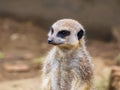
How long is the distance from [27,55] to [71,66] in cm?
354

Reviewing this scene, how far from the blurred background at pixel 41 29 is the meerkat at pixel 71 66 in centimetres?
243

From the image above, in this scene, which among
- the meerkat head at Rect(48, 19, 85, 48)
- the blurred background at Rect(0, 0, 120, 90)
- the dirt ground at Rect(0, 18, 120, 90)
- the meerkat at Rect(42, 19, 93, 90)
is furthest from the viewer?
the blurred background at Rect(0, 0, 120, 90)

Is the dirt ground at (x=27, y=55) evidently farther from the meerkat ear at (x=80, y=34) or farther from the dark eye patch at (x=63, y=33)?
the dark eye patch at (x=63, y=33)

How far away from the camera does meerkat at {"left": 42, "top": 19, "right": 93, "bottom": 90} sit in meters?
4.32

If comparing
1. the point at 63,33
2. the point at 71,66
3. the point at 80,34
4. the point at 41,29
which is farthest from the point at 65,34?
the point at 41,29

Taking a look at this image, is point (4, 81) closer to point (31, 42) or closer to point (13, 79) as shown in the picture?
point (13, 79)

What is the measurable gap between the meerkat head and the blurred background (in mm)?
2644

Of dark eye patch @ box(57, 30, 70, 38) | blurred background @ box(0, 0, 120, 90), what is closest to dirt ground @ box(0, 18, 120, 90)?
blurred background @ box(0, 0, 120, 90)

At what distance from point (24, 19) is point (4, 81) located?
2626 mm

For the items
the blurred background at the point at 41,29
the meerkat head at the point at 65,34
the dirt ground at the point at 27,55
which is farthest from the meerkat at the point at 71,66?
the blurred background at the point at 41,29

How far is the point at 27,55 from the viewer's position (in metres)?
7.89

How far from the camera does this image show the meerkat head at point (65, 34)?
4.11 metres

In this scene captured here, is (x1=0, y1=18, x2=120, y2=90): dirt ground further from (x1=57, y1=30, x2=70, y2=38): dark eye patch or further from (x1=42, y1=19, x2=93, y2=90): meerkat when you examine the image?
(x1=57, y1=30, x2=70, y2=38): dark eye patch

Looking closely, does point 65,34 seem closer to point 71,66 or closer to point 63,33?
point 63,33
